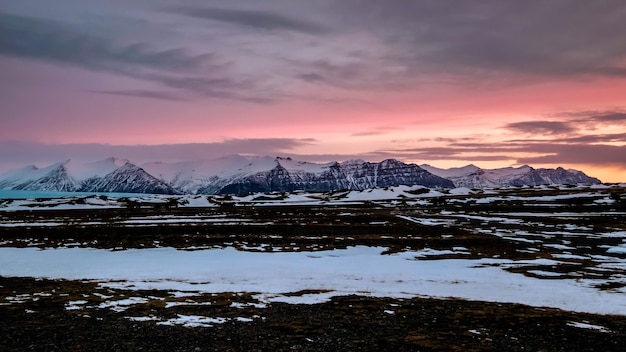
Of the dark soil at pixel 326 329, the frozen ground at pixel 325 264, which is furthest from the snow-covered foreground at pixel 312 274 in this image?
the dark soil at pixel 326 329

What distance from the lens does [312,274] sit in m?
31.1

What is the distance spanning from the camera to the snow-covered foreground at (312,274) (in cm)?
2361

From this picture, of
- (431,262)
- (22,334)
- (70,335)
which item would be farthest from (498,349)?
(431,262)

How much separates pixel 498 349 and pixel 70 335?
1486 centimetres

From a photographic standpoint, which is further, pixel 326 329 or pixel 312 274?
pixel 312 274

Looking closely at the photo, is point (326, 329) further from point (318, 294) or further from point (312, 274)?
point (312, 274)

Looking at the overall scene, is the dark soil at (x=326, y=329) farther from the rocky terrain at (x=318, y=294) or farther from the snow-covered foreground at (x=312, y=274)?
the snow-covered foreground at (x=312, y=274)

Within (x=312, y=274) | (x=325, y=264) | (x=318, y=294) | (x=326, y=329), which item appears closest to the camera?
(x=326, y=329)

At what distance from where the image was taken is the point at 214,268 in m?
34.1

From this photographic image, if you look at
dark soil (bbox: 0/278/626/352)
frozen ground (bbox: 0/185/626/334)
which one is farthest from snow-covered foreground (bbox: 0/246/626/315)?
dark soil (bbox: 0/278/626/352)

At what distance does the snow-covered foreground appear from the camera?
77.5ft

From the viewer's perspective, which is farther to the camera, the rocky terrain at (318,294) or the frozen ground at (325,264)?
the frozen ground at (325,264)

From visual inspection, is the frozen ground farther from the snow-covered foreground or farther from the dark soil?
the dark soil

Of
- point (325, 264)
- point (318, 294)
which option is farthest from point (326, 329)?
point (325, 264)
